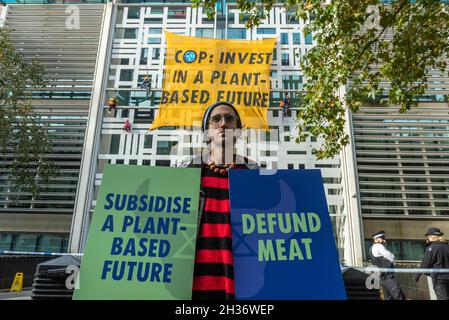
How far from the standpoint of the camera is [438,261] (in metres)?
5.25

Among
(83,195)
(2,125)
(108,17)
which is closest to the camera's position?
(2,125)

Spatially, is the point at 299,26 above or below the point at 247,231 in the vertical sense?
above

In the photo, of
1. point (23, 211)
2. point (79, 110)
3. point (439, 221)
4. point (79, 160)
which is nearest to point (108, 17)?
point (79, 110)

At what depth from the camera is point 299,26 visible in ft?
35.7

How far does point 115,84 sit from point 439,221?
1116 centimetres

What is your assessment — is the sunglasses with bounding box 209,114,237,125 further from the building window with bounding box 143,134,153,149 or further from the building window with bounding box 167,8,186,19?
the building window with bounding box 167,8,186,19

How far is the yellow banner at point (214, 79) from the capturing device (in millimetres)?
7316

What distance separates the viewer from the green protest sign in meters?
1.64

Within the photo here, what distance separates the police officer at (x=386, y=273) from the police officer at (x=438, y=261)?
407 mm

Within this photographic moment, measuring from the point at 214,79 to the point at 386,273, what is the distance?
4851 millimetres

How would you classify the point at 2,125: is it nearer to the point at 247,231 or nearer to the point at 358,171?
the point at 247,231

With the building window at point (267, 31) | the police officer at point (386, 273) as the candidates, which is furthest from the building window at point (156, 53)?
the police officer at point (386, 273)

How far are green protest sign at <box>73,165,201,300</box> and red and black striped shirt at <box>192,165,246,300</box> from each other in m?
0.08
